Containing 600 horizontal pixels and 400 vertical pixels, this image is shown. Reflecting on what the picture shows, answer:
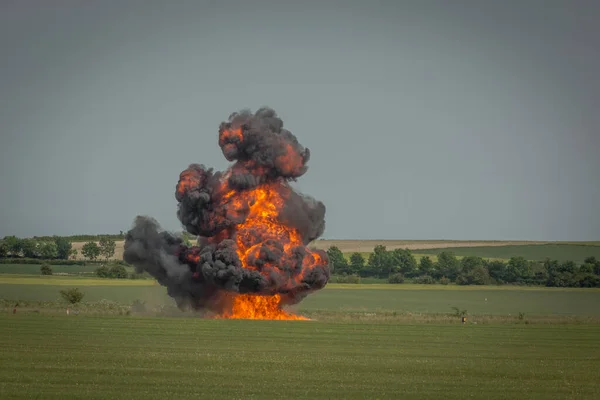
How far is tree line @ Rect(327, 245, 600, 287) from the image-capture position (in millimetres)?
172625

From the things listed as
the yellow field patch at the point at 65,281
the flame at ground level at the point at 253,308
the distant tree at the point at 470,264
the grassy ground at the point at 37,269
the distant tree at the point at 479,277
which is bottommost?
the yellow field patch at the point at 65,281

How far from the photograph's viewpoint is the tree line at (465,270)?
172625 mm

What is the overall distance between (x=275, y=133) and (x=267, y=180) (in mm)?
4440

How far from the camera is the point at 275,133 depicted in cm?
9375

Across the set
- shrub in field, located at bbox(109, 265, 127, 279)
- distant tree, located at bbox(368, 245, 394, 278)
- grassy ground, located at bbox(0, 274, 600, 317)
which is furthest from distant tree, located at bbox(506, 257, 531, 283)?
shrub in field, located at bbox(109, 265, 127, 279)

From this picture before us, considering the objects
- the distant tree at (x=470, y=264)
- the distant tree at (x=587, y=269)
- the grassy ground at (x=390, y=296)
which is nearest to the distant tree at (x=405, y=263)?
the distant tree at (x=470, y=264)

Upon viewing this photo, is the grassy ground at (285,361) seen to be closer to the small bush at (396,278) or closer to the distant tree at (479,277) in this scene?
the distant tree at (479,277)

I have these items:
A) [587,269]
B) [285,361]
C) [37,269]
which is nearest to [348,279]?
[587,269]

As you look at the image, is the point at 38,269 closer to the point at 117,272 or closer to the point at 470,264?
the point at 117,272

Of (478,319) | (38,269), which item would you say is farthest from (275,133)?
(38,269)

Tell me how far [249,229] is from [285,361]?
132 ft

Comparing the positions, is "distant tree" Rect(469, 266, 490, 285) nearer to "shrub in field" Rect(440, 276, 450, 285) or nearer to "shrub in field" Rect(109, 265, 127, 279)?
"shrub in field" Rect(440, 276, 450, 285)

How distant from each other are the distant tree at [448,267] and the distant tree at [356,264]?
15502 millimetres

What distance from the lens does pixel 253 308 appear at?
91.2 meters
